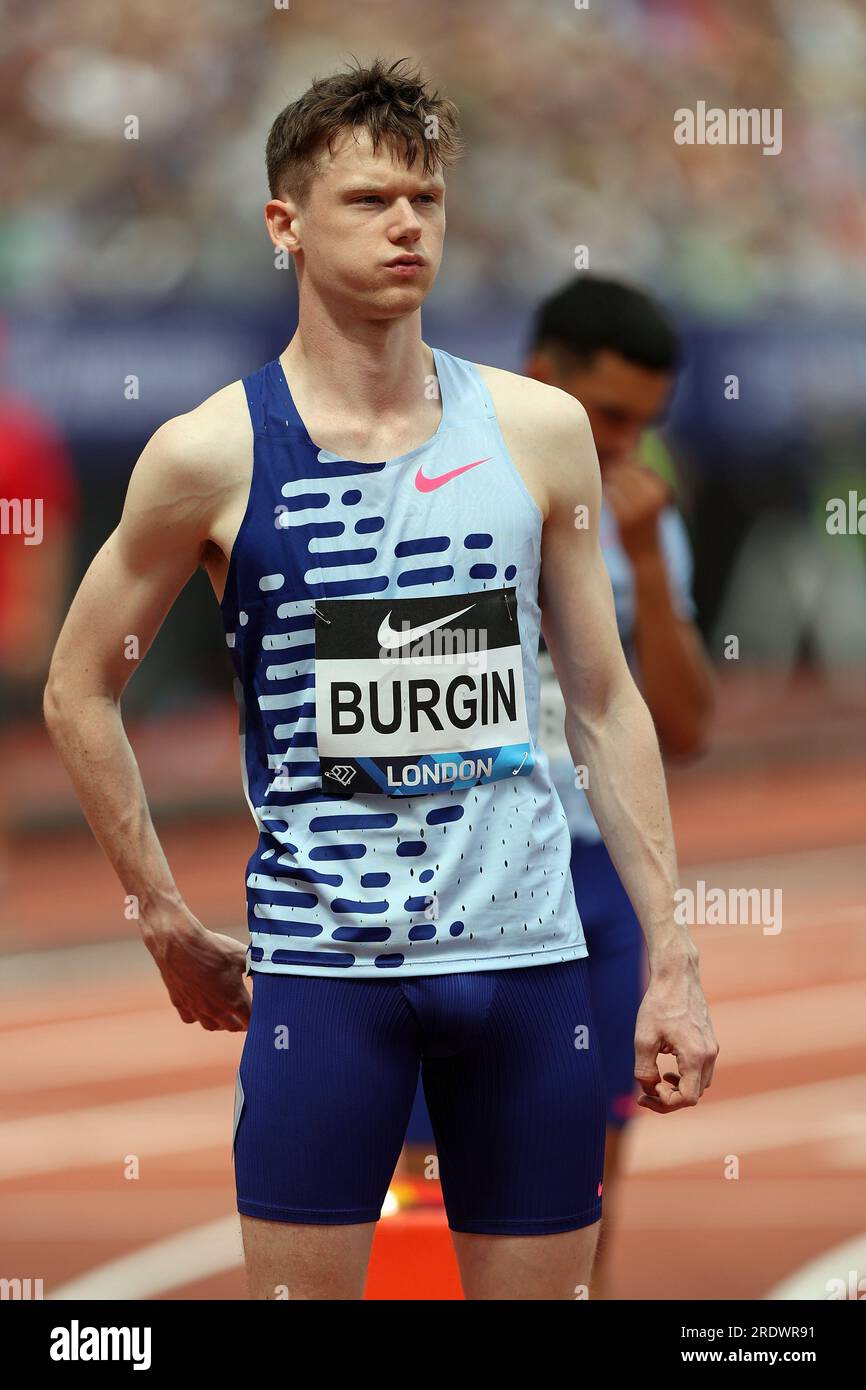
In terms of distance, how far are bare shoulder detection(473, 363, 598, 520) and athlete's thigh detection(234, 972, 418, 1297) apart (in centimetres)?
69

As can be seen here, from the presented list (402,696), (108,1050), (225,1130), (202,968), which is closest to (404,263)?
(402,696)

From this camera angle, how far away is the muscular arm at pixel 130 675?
2.62 meters

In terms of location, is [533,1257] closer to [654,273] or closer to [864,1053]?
[864,1053]

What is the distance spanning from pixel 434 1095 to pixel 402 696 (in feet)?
1.75

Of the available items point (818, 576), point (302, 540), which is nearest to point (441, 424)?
point (302, 540)

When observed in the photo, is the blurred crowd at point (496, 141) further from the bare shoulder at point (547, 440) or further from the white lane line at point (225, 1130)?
the bare shoulder at point (547, 440)

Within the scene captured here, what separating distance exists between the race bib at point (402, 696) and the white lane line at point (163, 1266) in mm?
2266

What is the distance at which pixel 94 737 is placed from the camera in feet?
9.01

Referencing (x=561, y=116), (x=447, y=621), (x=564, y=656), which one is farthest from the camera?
(x=561, y=116)

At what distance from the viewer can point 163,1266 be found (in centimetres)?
491

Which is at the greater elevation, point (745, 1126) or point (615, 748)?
point (615, 748)

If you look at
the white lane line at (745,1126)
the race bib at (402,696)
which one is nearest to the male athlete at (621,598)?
the race bib at (402,696)

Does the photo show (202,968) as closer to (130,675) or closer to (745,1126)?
(130,675)

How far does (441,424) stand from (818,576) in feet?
42.7
